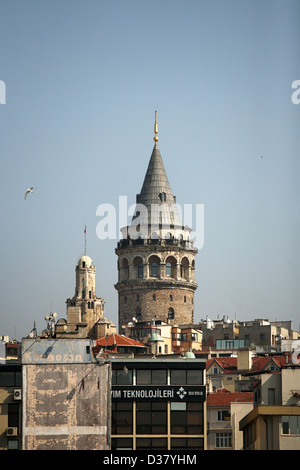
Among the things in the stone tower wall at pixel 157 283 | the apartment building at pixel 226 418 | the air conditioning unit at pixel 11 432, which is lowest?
the air conditioning unit at pixel 11 432

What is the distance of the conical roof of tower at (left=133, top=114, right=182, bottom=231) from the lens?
153375 mm

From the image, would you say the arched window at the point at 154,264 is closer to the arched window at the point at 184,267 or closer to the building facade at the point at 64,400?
the arched window at the point at 184,267

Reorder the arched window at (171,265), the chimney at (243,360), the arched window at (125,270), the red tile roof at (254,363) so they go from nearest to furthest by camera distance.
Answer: the red tile roof at (254,363) → the chimney at (243,360) → the arched window at (171,265) → the arched window at (125,270)

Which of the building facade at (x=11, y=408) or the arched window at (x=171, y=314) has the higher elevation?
the arched window at (x=171, y=314)

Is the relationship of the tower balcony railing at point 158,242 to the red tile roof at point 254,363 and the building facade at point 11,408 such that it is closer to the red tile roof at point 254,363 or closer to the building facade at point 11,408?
the red tile roof at point 254,363

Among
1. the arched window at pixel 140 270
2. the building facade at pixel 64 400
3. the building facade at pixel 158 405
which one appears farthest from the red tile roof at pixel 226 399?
the arched window at pixel 140 270

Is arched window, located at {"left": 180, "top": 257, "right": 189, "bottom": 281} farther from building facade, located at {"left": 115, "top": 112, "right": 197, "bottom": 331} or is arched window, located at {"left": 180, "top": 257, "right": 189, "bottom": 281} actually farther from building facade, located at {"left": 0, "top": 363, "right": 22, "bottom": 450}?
building facade, located at {"left": 0, "top": 363, "right": 22, "bottom": 450}

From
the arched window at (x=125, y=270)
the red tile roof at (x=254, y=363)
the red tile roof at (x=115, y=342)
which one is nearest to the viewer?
the red tile roof at (x=254, y=363)

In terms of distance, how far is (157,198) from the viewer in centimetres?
15400

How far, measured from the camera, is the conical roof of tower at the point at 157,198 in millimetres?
153375

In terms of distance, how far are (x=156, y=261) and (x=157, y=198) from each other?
779 cm

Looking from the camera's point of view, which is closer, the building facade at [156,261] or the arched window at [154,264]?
the building facade at [156,261]

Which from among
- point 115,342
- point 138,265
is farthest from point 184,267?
point 115,342

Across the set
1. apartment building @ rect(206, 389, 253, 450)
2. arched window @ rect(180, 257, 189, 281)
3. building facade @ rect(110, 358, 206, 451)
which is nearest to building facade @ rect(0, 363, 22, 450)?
building facade @ rect(110, 358, 206, 451)
